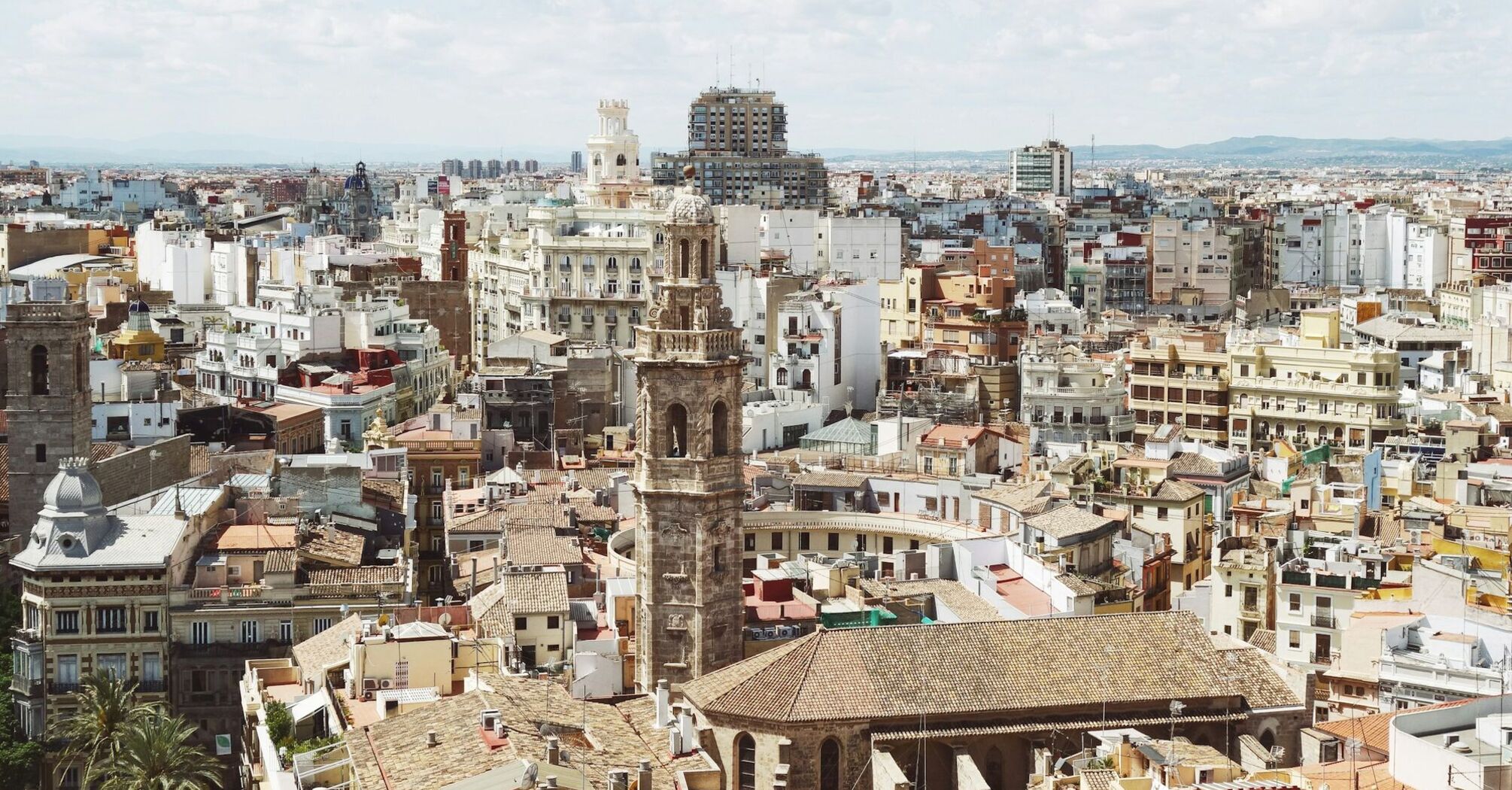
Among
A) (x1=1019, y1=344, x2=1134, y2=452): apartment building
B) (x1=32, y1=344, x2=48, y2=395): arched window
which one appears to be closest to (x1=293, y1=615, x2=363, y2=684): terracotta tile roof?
(x1=32, y1=344, x2=48, y2=395): arched window

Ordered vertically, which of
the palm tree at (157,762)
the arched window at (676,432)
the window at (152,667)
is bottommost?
the palm tree at (157,762)

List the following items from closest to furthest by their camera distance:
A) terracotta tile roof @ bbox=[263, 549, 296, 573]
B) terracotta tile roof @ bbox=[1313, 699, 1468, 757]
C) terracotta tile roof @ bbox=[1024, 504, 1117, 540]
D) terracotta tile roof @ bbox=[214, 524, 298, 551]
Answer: terracotta tile roof @ bbox=[1313, 699, 1468, 757], terracotta tile roof @ bbox=[263, 549, 296, 573], terracotta tile roof @ bbox=[214, 524, 298, 551], terracotta tile roof @ bbox=[1024, 504, 1117, 540]

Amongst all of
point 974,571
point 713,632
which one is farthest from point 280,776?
point 974,571

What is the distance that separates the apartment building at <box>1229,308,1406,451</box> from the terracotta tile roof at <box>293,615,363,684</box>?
138 feet

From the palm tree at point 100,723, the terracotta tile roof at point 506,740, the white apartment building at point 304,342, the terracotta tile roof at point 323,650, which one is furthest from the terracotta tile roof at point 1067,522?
the white apartment building at point 304,342

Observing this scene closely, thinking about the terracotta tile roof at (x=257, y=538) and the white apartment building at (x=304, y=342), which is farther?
the white apartment building at (x=304, y=342)

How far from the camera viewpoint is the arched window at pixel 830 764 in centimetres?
3625

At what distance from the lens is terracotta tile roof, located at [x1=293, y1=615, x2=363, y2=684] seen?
42.5 m

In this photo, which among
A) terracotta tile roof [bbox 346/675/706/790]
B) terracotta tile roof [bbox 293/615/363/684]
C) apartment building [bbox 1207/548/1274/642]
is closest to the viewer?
terracotta tile roof [bbox 346/675/706/790]

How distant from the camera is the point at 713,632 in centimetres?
4038

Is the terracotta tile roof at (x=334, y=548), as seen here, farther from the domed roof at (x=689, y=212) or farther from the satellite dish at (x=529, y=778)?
the satellite dish at (x=529, y=778)

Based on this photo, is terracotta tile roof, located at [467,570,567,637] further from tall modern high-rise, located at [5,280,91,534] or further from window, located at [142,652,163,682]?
tall modern high-rise, located at [5,280,91,534]

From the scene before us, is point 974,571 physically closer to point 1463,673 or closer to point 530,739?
point 1463,673

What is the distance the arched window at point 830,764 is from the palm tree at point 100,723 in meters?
14.3
